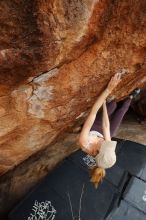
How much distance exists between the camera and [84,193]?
5.42m

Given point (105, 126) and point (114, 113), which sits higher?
point (114, 113)

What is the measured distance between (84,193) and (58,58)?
2893 mm

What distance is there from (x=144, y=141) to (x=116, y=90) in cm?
250

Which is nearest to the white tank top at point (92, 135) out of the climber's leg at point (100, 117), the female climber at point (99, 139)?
the female climber at point (99, 139)

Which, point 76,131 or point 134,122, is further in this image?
point 134,122

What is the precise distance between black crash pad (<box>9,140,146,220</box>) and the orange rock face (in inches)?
49.1

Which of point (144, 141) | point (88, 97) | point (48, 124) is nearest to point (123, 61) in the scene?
point (88, 97)

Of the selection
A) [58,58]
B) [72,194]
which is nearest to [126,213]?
[72,194]

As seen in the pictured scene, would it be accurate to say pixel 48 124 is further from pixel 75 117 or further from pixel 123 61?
pixel 123 61

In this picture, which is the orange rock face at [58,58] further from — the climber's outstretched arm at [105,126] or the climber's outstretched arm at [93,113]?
the climber's outstretched arm at [105,126]

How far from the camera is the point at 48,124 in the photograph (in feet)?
14.4

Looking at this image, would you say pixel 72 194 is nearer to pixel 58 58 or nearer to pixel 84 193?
pixel 84 193

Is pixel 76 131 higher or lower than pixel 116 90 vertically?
lower

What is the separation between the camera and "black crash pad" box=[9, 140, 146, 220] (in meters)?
5.12
